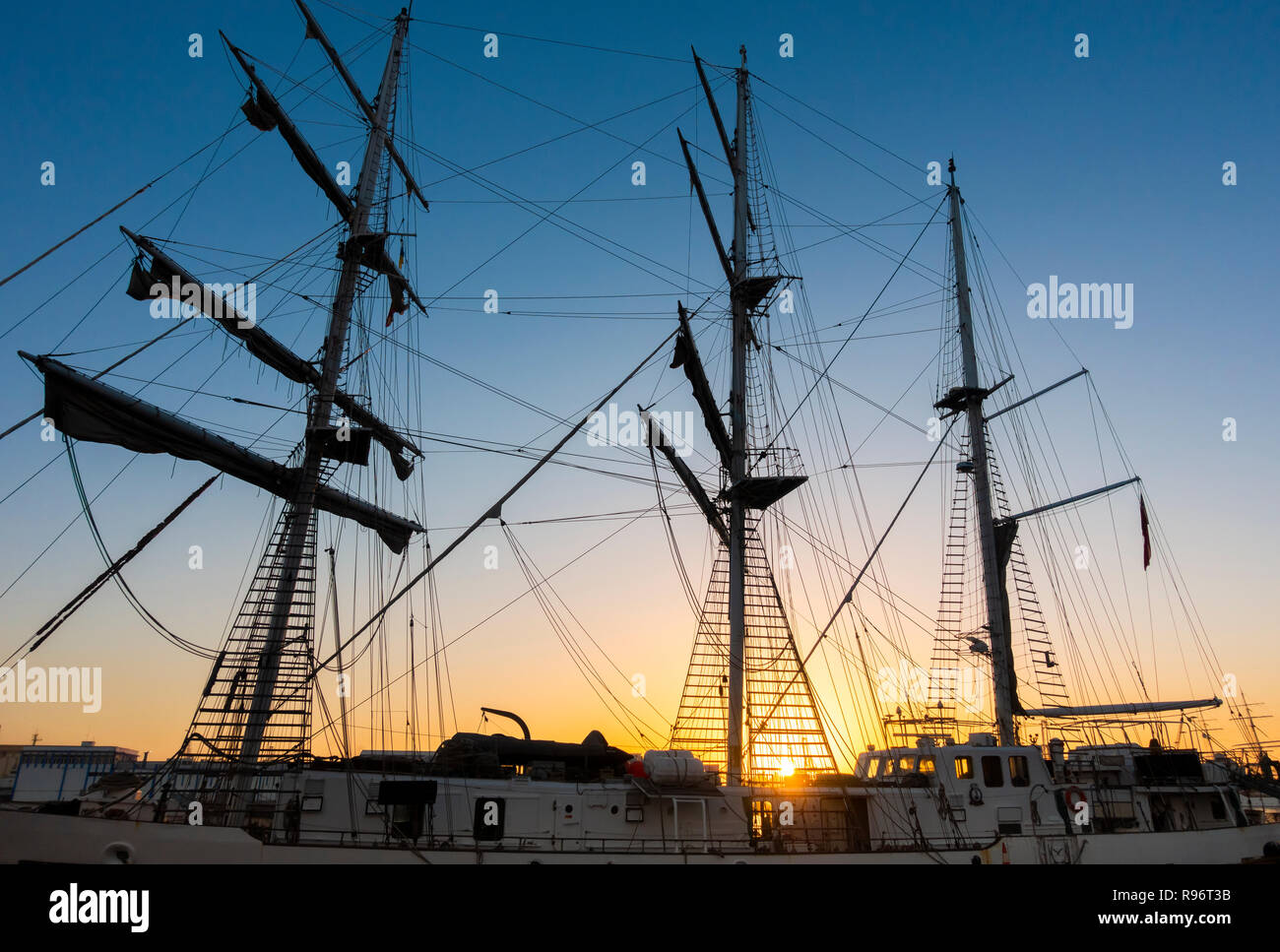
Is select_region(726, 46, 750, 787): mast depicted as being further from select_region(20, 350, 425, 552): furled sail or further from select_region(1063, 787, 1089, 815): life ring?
select_region(20, 350, 425, 552): furled sail

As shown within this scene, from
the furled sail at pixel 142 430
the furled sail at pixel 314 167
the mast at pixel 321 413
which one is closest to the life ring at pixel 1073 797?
the mast at pixel 321 413

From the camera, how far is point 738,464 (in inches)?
1271

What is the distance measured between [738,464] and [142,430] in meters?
22.1

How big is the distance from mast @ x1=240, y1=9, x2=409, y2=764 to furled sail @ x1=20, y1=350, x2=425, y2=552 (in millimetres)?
1799

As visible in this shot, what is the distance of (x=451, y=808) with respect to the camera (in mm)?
21875

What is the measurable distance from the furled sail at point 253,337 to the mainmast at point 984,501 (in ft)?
91.2

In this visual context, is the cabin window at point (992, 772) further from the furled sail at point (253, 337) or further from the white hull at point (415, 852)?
the furled sail at point (253, 337)

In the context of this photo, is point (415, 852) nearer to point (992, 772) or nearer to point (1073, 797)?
point (992, 772)

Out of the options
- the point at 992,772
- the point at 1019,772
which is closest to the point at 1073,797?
the point at 1019,772

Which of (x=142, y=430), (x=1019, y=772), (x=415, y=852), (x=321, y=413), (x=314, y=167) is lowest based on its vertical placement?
(x=1019, y=772)

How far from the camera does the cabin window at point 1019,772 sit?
27484 mm
